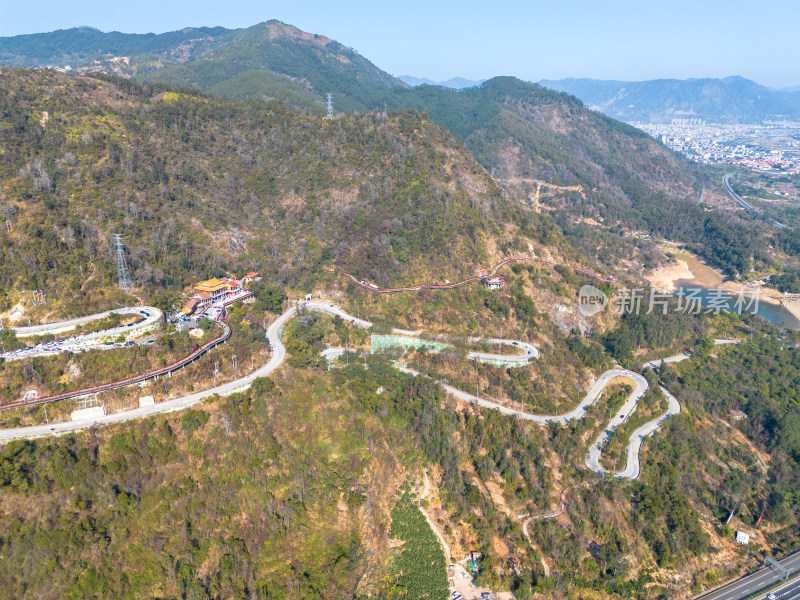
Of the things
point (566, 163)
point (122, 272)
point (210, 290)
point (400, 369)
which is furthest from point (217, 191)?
point (566, 163)

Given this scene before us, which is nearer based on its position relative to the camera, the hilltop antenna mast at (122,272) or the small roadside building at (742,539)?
the small roadside building at (742,539)

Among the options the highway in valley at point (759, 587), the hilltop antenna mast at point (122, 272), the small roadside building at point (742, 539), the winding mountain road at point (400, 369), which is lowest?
the highway in valley at point (759, 587)

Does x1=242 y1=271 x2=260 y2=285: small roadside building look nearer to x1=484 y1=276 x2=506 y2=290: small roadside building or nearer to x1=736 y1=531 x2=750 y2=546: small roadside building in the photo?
Answer: x1=484 y1=276 x2=506 y2=290: small roadside building

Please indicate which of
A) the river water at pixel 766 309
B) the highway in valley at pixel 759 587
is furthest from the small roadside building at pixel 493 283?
the river water at pixel 766 309

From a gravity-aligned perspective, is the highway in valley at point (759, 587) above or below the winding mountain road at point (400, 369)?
below

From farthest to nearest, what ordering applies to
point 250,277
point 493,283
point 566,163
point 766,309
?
1. point 566,163
2. point 766,309
3. point 493,283
4. point 250,277

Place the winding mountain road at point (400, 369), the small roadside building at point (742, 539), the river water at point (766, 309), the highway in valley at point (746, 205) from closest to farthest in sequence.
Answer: the winding mountain road at point (400, 369) → the small roadside building at point (742, 539) → the river water at point (766, 309) → the highway in valley at point (746, 205)

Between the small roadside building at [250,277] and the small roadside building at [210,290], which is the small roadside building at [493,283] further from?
the small roadside building at [210,290]

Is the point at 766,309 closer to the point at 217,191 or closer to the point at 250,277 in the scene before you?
the point at 250,277

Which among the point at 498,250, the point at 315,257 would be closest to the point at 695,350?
the point at 498,250
